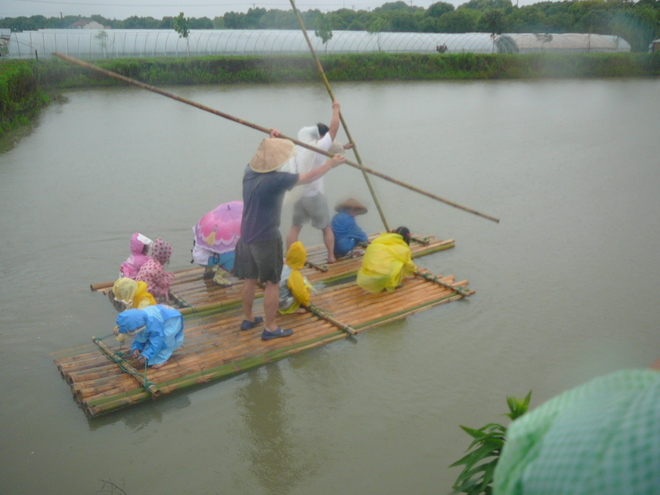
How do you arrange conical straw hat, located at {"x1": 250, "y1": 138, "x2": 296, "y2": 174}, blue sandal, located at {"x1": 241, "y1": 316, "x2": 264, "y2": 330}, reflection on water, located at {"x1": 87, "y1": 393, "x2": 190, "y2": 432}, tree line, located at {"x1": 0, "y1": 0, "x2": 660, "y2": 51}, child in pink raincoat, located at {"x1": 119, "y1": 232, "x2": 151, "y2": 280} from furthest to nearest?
tree line, located at {"x1": 0, "y1": 0, "x2": 660, "y2": 51}, child in pink raincoat, located at {"x1": 119, "y1": 232, "x2": 151, "y2": 280}, blue sandal, located at {"x1": 241, "y1": 316, "x2": 264, "y2": 330}, conical straw hat, located at {"x1": 250, "y1": 138, "x2": 296, "y2": 174}, reflection on water, located at {"x1": 87, "y1": 393, "x2": 190, "y2": 432}

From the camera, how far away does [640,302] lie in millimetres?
4680

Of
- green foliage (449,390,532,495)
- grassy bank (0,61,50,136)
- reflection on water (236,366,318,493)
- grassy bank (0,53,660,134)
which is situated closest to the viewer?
green foliage (449,390,532,495)

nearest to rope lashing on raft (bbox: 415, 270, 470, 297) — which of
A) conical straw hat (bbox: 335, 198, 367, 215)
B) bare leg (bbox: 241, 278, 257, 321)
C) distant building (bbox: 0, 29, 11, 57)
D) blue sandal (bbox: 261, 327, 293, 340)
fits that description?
conical straw hat (bbox: 335, 198, 367, 215)

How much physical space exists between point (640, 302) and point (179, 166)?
647cm

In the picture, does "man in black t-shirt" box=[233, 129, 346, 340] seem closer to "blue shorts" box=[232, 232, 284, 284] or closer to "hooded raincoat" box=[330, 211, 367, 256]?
"blue shorts" box=[232, 232, 284, 284]

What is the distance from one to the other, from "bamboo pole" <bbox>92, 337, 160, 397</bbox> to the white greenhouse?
1869 cm

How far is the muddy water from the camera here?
2.93 m

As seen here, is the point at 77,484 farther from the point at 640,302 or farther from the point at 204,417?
the point at 640,302

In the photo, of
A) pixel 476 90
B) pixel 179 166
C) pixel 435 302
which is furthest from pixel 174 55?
pixel 435 302

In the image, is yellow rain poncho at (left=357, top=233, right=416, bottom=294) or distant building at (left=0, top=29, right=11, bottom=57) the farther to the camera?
distant building at (left=0, top=29, right=11, bottom=57)

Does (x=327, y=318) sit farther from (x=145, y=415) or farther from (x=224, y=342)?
(x=145, y=415)

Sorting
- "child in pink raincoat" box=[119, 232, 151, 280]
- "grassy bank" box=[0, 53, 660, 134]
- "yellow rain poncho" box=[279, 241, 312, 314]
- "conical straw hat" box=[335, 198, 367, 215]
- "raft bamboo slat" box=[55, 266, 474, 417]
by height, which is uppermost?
"grassy bank" box=[0, 53, 660, 134]

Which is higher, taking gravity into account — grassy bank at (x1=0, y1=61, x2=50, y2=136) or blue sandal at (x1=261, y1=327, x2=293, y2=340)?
grassy bank at (x1=0, y1=61, x2=50, y2=136)

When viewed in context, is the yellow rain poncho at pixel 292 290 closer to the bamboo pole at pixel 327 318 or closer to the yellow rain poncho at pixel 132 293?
the bamboo pole at pixel 327 318
